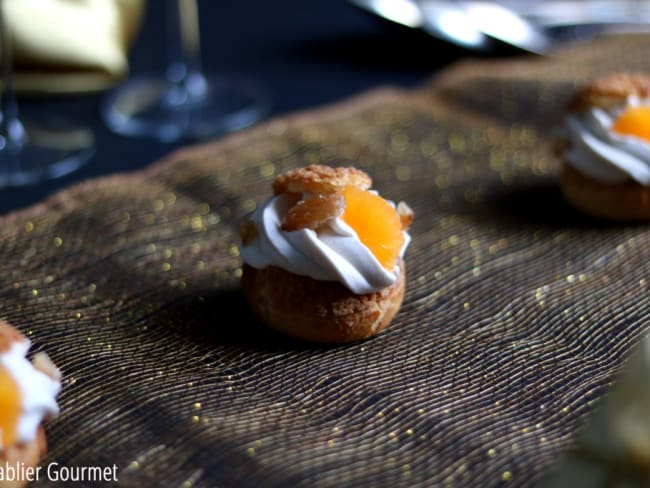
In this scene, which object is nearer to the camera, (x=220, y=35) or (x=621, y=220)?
(x=621, y=220)

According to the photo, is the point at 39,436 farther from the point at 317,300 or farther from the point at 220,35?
the point at 220,35

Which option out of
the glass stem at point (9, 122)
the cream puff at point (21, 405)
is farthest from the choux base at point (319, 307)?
the glass stem at point (9, 122)

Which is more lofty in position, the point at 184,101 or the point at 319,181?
the point at 319,181

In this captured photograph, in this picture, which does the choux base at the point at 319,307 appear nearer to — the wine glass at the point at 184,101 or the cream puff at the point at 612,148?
the cream puff at the point at 612,148

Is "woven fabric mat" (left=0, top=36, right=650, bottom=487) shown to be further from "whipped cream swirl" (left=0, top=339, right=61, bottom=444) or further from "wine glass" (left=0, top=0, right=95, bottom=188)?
"wine glass" (left=0, top=0, right=95, bottom=188)

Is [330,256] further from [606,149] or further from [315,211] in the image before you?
[606,149]

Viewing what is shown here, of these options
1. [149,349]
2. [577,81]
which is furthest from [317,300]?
[577,81]

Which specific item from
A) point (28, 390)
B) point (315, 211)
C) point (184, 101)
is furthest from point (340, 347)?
point (184, 101)
